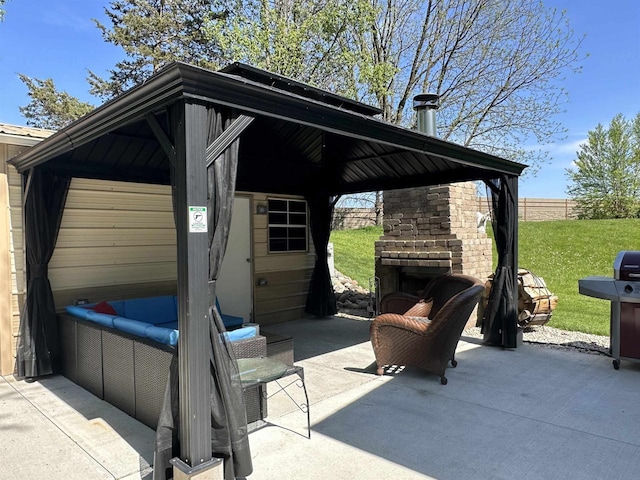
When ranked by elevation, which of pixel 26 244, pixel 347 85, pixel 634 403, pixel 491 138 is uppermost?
pixel 347 85

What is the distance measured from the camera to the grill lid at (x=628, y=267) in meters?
4.29

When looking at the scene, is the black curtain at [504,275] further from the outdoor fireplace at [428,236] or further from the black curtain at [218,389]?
the black curtain at [218,389]

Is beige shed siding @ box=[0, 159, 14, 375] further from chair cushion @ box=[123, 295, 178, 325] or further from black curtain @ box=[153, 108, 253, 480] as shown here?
black curtain @ box=[153, 108, 253, 480]

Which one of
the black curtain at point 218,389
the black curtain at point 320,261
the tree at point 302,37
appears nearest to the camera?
the black curtain at point 218,389

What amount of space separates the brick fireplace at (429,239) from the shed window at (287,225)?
4.58 ft

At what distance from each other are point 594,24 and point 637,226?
6.16 meters

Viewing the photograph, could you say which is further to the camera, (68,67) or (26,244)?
(68,67)

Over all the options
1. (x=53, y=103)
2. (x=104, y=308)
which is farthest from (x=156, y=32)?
(x=104, y=308)

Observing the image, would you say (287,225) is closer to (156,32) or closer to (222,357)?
(222,357)

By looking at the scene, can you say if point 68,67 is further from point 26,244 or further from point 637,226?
point 637,226

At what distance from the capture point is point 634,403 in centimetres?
347

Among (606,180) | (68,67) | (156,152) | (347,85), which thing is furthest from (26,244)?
(606,180)

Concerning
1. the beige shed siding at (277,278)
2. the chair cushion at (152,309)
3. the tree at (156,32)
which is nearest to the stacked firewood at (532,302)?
the beige shed siding at (277,278)

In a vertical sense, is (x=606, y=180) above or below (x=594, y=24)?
below
